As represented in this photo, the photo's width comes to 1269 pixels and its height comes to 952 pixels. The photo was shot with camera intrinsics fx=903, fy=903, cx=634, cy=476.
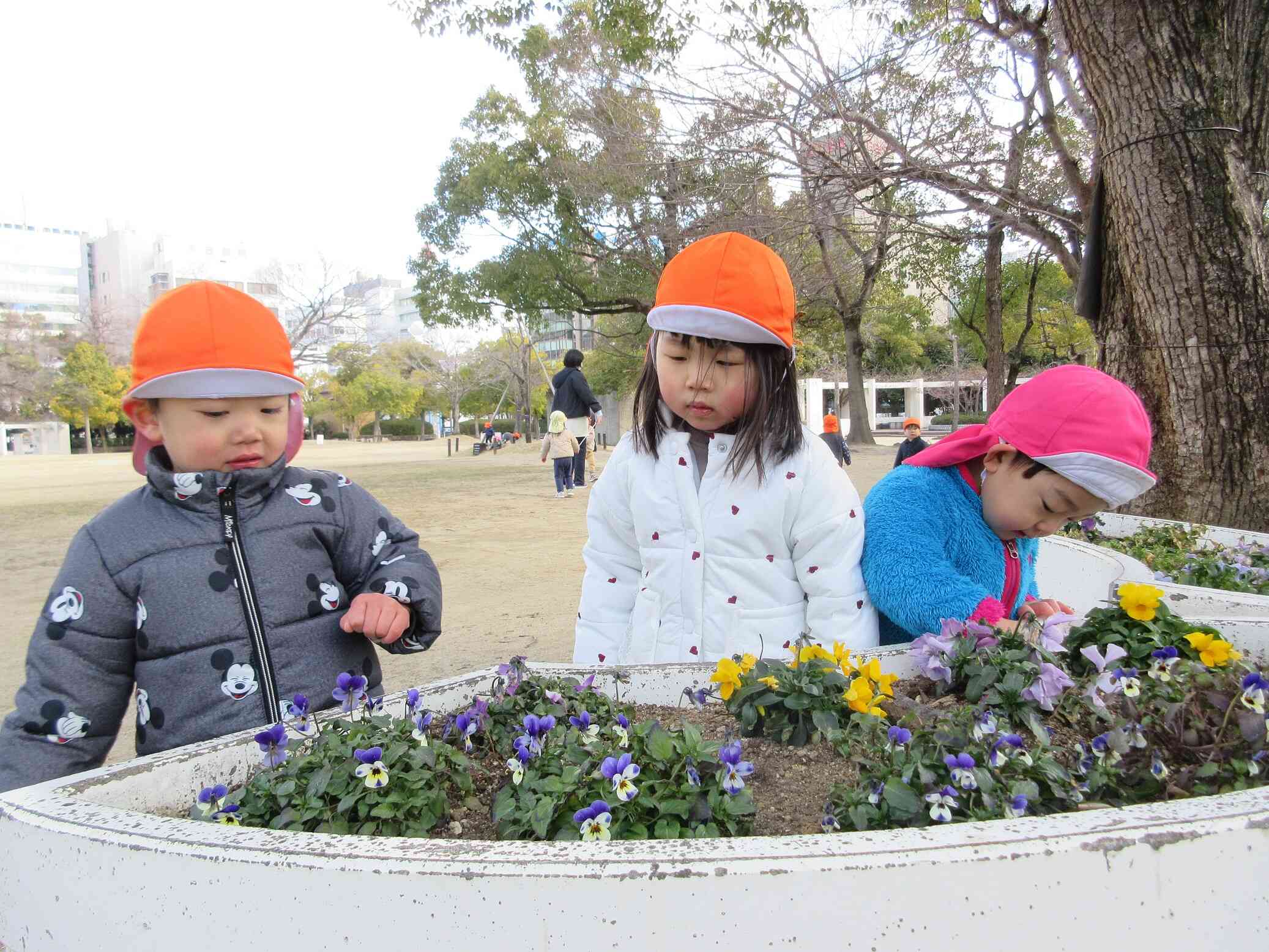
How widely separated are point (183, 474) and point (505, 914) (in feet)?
3.88

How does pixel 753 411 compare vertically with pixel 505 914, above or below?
above

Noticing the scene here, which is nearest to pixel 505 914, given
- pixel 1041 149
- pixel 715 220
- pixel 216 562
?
pixel 216 562

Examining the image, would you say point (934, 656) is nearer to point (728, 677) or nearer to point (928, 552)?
point (928, 552)

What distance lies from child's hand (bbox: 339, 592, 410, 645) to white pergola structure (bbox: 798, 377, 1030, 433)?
3483 centimetres

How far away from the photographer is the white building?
83562 millimetres

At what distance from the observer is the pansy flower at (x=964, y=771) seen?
116 centimetres

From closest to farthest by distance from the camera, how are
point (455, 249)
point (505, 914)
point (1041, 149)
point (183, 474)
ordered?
1. point (505, 914)
2. point (183, 474)
3. point (1041, 149)
4. point (455, 249)

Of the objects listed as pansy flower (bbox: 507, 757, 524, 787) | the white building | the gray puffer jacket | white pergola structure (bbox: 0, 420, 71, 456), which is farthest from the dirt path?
the white building

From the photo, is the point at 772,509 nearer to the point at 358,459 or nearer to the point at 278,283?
the point at 358,459

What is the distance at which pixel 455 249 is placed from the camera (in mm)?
21719

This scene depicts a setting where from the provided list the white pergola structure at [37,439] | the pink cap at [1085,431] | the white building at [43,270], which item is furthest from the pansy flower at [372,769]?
the white building at [43,270]

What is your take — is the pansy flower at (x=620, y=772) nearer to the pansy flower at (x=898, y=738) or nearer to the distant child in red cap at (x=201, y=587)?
the pansy flower at (x=898, y=738)

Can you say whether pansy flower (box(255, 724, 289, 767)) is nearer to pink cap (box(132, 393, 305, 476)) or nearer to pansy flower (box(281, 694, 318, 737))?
pansy flower (box(281, 694, 318, 737))

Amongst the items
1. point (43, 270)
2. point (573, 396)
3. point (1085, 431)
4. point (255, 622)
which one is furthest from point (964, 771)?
point (43, 270)
